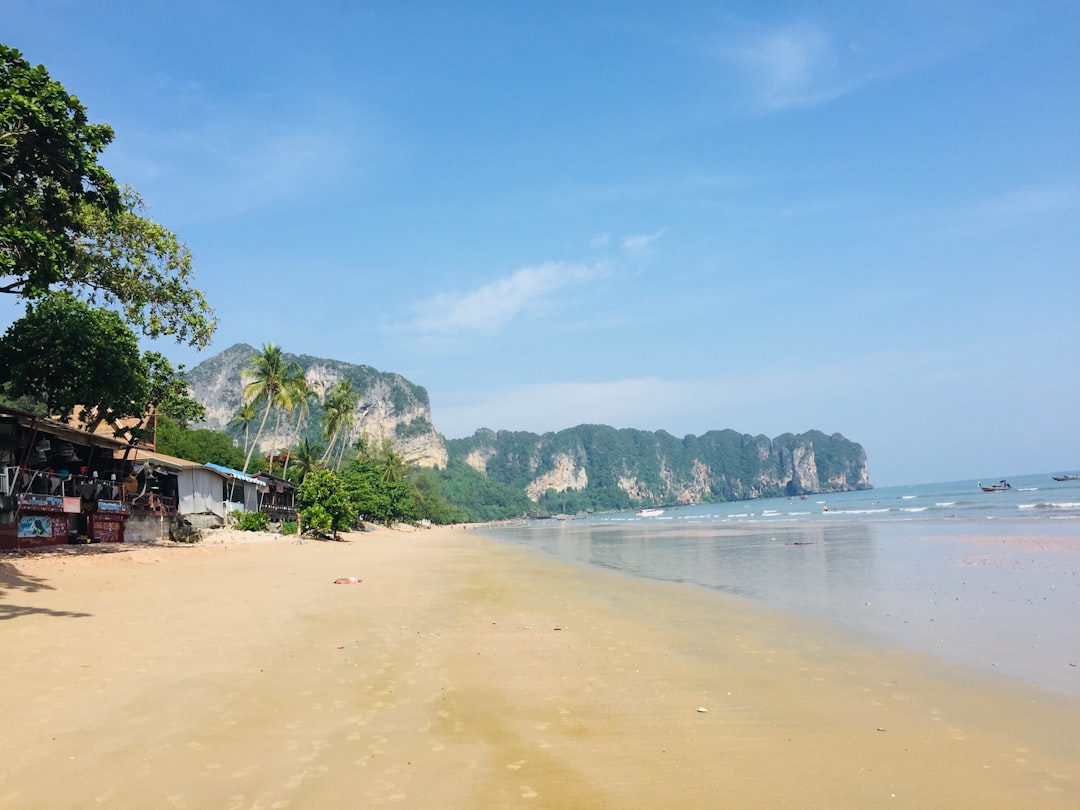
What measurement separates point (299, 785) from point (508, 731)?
1871 mm

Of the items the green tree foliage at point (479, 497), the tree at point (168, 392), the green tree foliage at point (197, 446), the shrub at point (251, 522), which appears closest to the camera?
the tree at point (168, 392)

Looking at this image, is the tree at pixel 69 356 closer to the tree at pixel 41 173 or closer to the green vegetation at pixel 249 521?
the tree at pixel 41 173

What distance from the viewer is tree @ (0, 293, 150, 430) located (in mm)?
18641

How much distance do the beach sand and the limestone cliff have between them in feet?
522

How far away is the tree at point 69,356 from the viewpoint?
1864 cm

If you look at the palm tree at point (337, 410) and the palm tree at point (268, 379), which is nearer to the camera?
the palm tree at point (268, 379)

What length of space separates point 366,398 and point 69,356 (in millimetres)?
167974

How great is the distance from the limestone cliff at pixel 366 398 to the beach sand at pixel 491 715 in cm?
15921

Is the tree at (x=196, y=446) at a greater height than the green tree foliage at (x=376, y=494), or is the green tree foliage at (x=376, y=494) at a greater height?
the tree at (x=196, y=446)

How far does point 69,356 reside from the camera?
18.6 metres

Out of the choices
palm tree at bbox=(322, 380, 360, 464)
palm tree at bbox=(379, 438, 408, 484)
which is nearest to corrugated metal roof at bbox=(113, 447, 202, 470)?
palm tree at bbox=(322, 380, 360, 464)

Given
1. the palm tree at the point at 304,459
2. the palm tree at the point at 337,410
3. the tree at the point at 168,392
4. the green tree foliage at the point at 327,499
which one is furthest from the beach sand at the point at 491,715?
the palm tree at the point at 337,410

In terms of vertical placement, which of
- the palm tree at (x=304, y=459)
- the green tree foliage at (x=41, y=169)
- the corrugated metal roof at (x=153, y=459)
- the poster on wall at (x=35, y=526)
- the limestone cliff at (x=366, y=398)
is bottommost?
the poster on wall at (x=35, y=526)

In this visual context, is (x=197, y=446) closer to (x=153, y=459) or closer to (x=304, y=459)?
(x=304, y=459)
